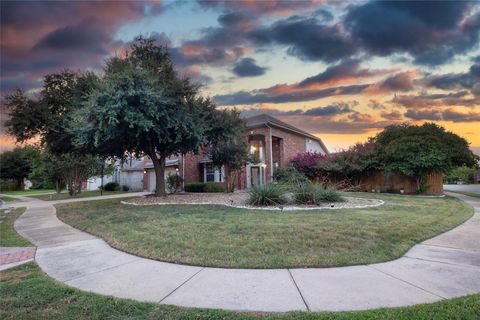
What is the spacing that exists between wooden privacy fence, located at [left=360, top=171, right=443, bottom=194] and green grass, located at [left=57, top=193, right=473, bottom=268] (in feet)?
35.7

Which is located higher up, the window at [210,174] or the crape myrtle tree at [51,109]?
Result: the crape myrtle tree at [51,109]

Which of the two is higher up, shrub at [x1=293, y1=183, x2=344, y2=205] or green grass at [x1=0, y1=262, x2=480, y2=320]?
shrub at [x1=293, y1=183, x2=344, y2=205]

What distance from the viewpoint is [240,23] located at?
12078mm

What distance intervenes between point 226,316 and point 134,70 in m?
10.9

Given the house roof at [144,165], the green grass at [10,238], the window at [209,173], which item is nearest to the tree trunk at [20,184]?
the house roof at [144,165]

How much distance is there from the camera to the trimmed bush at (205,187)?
21984mm

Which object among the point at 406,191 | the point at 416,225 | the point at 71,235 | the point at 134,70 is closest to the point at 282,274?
the point at 416,225

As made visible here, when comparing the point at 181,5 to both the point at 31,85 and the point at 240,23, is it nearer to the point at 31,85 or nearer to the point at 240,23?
the point at 240,23

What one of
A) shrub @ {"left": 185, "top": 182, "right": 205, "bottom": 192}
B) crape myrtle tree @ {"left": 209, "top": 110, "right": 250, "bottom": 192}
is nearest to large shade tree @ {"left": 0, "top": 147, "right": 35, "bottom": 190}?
shrub @ {"left": 185, "top": 182, "right": 205, "bottom": 192}

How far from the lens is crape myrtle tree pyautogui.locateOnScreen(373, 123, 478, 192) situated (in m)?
17.6

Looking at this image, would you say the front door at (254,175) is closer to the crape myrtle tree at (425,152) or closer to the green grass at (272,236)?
the crape myrtle tree at (425,152)

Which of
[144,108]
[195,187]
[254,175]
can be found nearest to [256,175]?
[254,175]

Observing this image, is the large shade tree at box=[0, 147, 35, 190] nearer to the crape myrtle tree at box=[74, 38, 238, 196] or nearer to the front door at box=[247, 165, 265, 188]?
the front door at box=[247, 165, 265, 188]

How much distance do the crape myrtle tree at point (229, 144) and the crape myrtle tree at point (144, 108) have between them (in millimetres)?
343
